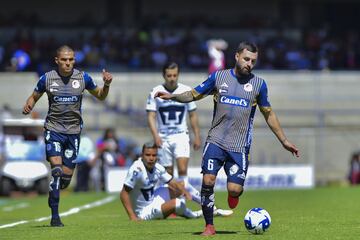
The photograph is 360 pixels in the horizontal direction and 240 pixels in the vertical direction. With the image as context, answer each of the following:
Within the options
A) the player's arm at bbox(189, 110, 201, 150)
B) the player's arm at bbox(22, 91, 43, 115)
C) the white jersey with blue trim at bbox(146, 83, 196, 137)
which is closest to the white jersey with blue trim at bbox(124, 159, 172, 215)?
the player's arm at bbox(189, 110, 201, 150)

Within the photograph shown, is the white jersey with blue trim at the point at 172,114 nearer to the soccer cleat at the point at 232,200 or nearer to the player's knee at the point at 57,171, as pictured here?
the player's knee at the point at 57,171

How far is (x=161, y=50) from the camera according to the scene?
3894cm

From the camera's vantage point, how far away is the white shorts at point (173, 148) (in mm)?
18125

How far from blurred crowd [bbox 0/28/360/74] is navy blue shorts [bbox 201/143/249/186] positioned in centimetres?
2381

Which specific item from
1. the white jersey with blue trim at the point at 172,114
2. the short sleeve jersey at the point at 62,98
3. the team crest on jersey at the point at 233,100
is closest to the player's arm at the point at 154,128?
the white jersey with blue trim at the point at 172,114

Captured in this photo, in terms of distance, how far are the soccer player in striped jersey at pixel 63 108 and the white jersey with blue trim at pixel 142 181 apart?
4.69ft

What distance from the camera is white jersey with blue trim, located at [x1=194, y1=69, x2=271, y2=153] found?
12.4 m

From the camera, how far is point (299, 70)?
3766 cm

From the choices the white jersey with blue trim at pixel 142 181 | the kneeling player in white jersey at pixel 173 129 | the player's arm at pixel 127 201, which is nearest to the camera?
the player's arm at pixel 127 201

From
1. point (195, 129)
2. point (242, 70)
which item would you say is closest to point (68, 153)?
point (242, 70)

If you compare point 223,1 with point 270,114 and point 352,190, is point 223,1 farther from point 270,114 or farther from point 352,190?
point 270,114

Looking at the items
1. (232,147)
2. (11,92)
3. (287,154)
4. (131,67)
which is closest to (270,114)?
(232,147)

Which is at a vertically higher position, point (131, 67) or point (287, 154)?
point (131, 67)

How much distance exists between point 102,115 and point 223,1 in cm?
1200
